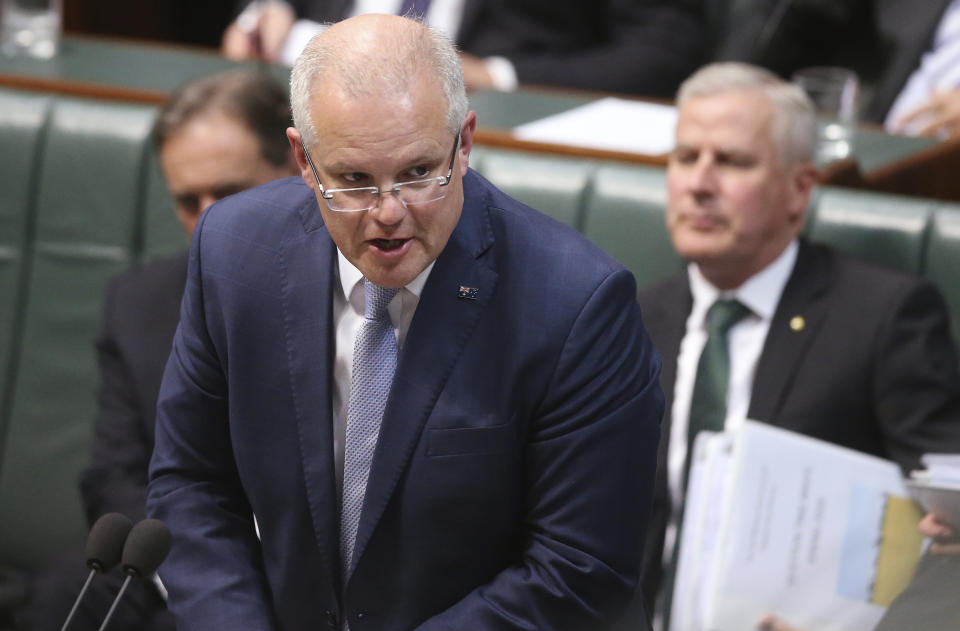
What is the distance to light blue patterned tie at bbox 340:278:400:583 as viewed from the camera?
1.21 meters

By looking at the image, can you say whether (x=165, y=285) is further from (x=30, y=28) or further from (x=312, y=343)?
(x=30, y=28)

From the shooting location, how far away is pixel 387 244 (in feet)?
3.60

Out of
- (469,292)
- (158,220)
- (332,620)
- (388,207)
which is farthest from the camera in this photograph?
(158,220)

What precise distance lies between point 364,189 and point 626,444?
0.34 m

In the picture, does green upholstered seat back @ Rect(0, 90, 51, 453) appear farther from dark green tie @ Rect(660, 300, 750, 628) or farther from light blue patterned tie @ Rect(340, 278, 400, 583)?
light blue patterned tie @ Rect(340, 278, 400, 583)

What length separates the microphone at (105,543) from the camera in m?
1.12

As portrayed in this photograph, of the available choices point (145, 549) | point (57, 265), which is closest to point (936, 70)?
point (57, 265)

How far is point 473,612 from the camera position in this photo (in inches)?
48.5

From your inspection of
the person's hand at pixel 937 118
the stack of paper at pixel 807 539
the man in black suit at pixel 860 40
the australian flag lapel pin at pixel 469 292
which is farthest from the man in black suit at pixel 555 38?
the australian flag lapel pin at pixel 469 292

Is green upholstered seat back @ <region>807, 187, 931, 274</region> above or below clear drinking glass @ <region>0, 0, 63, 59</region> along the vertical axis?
above

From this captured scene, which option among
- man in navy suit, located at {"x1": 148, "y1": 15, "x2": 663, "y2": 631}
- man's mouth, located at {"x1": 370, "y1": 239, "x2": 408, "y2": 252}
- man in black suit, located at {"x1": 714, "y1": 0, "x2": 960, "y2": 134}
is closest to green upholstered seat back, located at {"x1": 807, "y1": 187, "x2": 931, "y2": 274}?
man in black suit, located at {"x1": 714, "y1": 0, "x2": 960, "y2": 134}

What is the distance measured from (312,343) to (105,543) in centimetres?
25

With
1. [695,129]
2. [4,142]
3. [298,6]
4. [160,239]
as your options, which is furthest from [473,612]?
[298,6]

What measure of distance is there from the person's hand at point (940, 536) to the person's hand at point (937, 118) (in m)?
0.99
